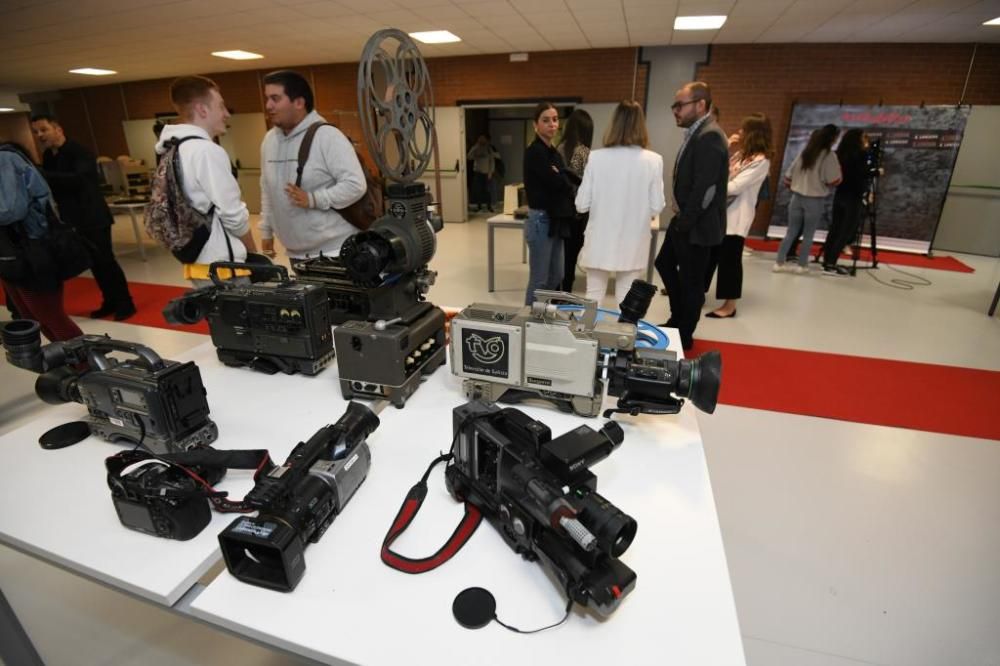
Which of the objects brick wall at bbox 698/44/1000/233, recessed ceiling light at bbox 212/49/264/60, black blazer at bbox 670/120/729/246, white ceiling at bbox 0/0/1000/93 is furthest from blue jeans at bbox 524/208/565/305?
recessed ceiling light at bbox 212/49/264/60

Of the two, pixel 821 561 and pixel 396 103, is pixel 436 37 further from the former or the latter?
pixel 821 561

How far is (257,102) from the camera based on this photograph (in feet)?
31.1

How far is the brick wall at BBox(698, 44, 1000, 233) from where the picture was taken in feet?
20.7

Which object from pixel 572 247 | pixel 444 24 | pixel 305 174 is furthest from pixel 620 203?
pixel 444 24

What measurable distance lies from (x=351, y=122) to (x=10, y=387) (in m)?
7.37

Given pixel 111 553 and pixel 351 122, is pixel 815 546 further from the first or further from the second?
pixel 351 122

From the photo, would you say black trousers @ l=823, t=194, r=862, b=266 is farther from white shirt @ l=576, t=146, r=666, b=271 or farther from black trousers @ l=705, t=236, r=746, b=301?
white shirt @ l=576, t=146, r=666, b=271

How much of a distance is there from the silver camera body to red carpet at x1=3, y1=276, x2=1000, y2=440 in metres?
1.81

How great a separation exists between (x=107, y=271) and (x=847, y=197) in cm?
721

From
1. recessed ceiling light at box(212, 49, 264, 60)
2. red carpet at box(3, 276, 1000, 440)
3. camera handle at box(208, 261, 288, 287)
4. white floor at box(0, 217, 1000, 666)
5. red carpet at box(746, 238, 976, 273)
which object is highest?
recessed ceiling light at box(212, 49, 264, 60)

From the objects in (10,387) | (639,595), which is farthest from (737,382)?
(10,387)

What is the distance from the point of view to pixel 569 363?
49.7 inches

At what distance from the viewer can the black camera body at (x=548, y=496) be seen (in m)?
0.74

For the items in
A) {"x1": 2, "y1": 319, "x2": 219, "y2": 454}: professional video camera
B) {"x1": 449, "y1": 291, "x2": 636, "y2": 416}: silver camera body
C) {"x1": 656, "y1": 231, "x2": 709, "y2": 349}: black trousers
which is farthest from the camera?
{"x1": 656, "y1": 231, "x2": 709, "y2": 349}: black trousers
